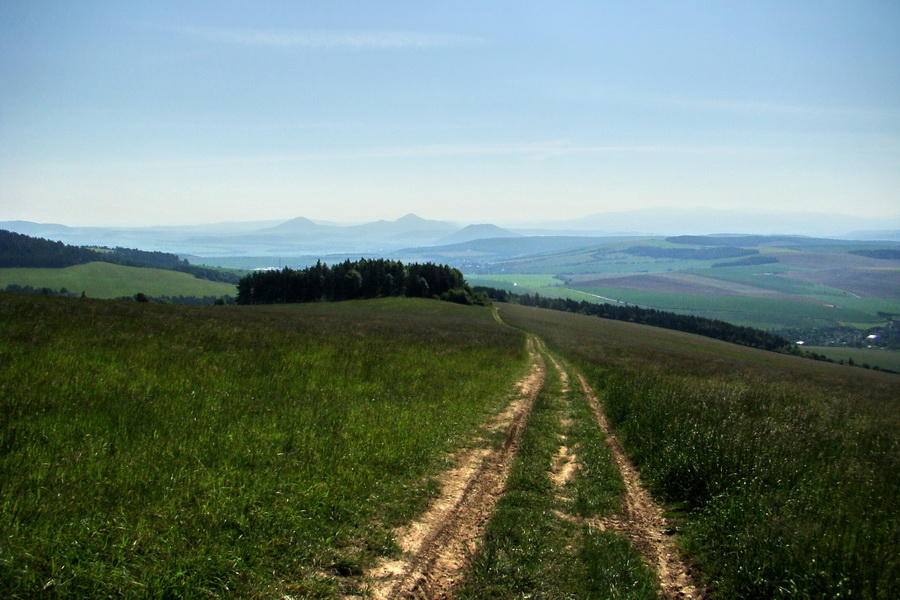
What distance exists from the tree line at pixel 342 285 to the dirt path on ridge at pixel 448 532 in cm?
8619

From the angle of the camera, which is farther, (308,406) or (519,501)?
(308,406)

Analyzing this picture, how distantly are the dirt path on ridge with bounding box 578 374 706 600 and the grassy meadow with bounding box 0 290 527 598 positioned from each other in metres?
3.00

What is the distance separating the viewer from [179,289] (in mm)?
139125

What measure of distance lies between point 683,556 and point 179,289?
157937mm

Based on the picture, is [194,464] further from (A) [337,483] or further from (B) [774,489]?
(B) [774,489]

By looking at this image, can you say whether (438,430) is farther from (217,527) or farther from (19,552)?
(19,552)

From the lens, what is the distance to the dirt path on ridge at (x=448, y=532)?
15.9 feet

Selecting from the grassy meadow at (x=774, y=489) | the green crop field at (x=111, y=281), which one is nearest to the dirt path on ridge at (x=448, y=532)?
the grassy meadow at (x=774, y=489)

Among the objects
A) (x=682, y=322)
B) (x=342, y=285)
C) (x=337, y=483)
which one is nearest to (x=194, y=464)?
(x=337, y=483)

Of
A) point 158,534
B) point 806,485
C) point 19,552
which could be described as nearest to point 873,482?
point 806,485

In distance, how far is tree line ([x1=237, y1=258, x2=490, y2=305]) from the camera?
322ft

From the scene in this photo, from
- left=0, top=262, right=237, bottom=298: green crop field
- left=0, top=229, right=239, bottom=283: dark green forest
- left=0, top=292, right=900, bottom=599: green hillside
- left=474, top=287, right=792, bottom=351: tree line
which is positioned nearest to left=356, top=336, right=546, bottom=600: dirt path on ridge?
left=0, top=292, right=900, bottom=599: green hillside

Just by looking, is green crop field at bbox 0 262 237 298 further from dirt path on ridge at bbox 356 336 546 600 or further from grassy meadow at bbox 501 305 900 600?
grassy meadow at bbox 501 305 900 600

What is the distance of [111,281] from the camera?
139 m
